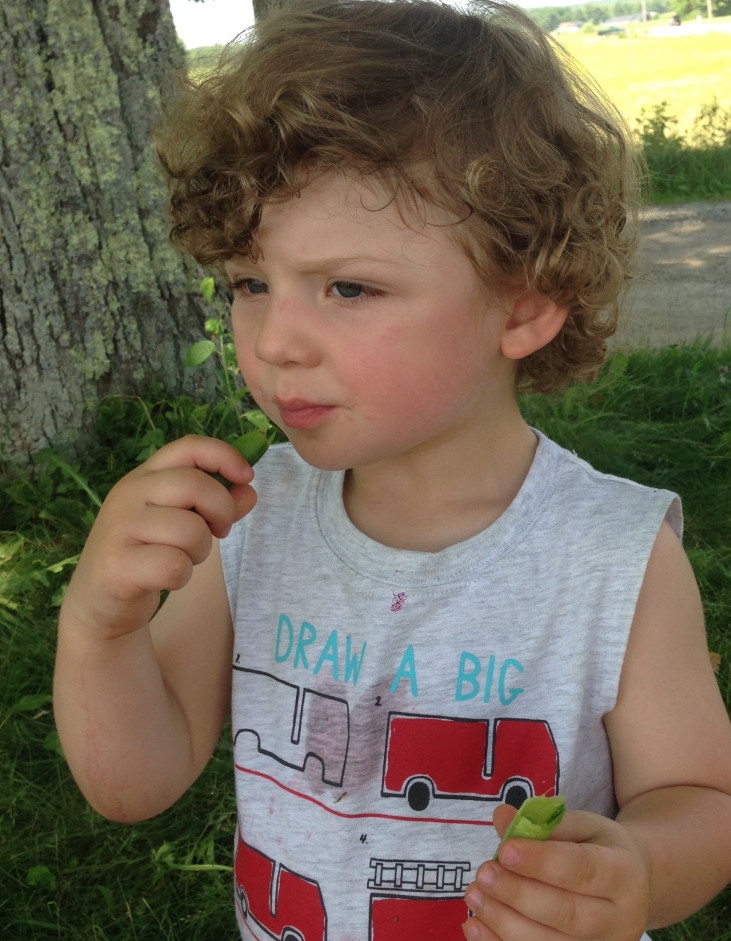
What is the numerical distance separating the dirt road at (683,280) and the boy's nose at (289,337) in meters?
2.76

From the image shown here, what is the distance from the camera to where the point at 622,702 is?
1.47 metres

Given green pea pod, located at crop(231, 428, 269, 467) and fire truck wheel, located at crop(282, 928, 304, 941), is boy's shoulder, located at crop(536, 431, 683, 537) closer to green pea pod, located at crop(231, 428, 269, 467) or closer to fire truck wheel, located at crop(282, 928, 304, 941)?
green pea pod, located at crop(231, 428, 269, 467)

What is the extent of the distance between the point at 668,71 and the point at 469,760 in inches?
524

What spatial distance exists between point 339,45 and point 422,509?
70 cm

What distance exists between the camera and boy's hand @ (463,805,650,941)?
1.10 m

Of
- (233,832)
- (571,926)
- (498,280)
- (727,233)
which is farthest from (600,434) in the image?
(727,233)

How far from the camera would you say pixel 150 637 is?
157 cm

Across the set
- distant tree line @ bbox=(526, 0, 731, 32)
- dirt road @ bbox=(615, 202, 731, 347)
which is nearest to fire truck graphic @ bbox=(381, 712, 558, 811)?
dirt road @ bbox=(615, 202, 731, 347)

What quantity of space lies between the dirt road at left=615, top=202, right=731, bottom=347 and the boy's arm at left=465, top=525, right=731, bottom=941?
8.54 ft

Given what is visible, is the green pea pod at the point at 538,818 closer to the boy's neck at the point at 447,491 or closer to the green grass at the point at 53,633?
the boy's neck at the point at 447,491

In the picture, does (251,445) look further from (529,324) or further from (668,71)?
(668,71)

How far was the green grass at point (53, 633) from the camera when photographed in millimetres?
2100

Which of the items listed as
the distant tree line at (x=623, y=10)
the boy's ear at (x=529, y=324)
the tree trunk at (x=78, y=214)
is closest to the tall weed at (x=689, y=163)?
the tree trunk at (x=78, y=214)

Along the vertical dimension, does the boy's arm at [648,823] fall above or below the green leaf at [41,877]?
above
